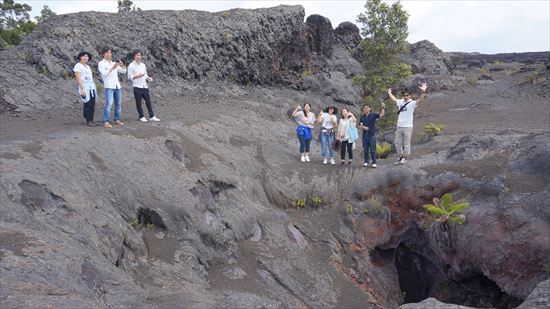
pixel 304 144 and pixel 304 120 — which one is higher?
pixel 304 120

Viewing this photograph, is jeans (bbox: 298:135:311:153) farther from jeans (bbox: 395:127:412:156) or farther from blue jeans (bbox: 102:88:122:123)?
blue jeans (bbox: 102:88:122:123)

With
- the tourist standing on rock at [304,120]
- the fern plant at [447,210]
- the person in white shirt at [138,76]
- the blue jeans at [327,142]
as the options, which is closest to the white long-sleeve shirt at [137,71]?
the person in white shirt at [138,76]

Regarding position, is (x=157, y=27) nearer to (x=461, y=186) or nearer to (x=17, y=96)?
(x=17, y=96)

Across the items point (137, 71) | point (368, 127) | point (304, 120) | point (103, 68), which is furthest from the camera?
point (304, 120)

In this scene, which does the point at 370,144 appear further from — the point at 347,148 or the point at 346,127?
the point at 346,127

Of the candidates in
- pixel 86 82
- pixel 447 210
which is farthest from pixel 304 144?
pixel 86 82

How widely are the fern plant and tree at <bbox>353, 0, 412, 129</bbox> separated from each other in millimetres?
10604

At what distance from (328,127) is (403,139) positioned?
8.74ft

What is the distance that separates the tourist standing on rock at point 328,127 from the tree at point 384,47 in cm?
766

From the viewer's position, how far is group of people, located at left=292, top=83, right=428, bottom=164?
46.1 ft

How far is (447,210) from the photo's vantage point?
1297 centimetres

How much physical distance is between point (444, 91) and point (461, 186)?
2963cm

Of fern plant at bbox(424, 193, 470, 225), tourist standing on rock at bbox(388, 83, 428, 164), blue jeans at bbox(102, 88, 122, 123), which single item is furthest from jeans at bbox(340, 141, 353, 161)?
blue jeans at bbox(102, 88, 122, 123)

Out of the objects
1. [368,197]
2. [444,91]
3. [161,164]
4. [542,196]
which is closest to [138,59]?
[161,164]
